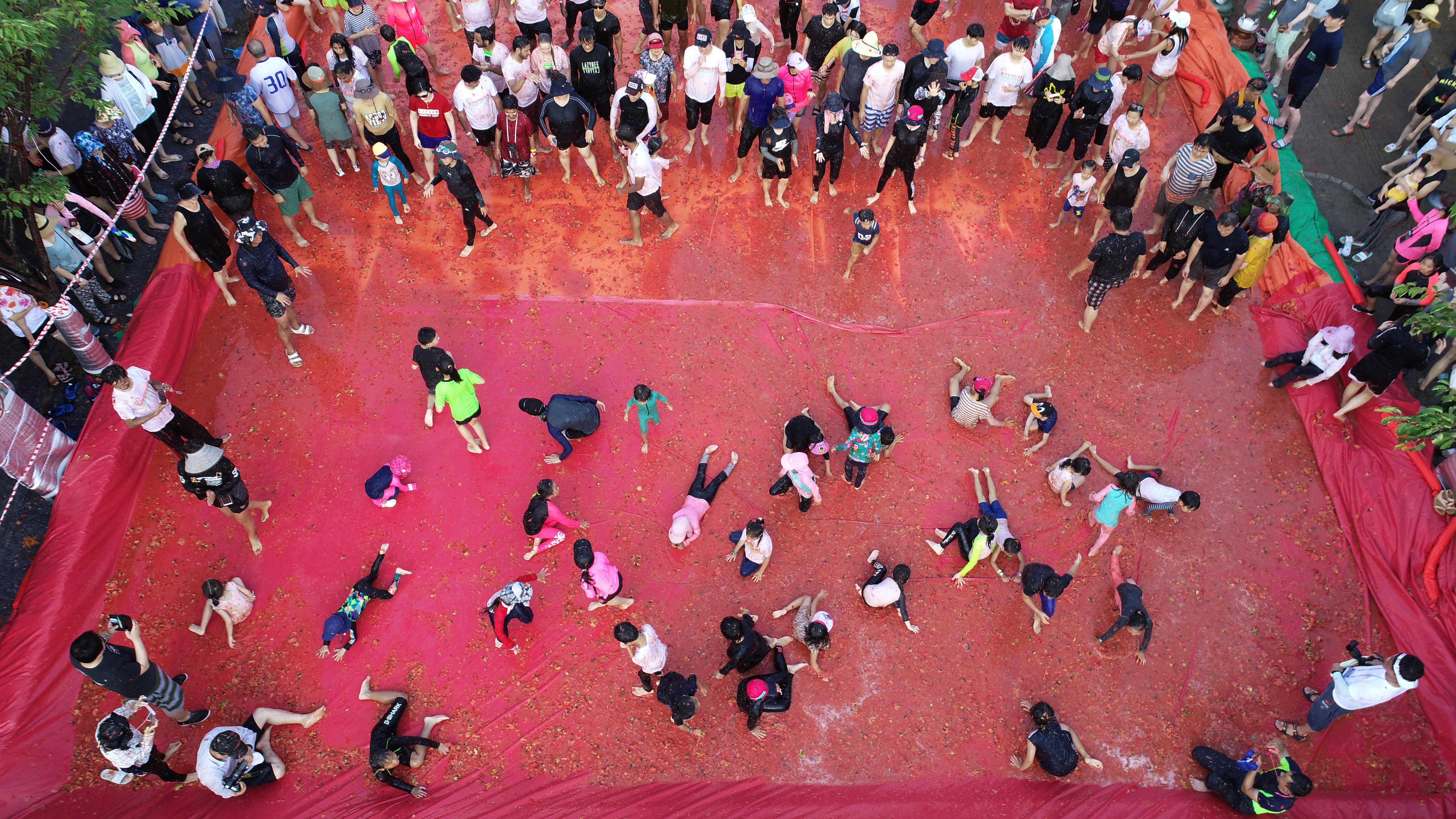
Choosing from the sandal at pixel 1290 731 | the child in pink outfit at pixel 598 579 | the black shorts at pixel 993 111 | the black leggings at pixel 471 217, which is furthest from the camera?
the black shorts at pixel 993 111

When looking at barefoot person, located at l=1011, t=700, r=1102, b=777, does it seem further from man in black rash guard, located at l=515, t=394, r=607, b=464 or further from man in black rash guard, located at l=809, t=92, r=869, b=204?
man in black rash guard, located at l=809, t=92, r=869, b=204

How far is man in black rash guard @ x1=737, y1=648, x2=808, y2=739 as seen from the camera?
7.10m

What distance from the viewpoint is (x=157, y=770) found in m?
7.05

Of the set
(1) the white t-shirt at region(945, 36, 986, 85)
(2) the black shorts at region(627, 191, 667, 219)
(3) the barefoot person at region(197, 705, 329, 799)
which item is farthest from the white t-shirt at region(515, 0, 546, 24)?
(3) the barefoot person at region(197, 705, 329, 799)

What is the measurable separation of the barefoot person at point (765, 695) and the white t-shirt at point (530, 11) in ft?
31.0

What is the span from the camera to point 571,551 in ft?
28.6

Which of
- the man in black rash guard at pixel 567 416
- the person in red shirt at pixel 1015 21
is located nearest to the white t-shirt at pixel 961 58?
the person in red shirt at pixel 1015 21

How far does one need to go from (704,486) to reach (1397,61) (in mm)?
11745

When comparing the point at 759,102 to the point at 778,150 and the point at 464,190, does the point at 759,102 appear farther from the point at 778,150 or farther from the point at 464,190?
the point at 464,190

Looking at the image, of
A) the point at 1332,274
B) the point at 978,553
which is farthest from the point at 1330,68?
the point at 978,553

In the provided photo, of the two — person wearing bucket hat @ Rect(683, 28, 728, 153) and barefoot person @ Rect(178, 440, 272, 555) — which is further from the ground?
person wearing bucket hat @ Rect(683, 28, 728, 153)

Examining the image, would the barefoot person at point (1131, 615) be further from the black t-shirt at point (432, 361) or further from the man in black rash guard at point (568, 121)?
the man in black rash guard at point (568, 121)

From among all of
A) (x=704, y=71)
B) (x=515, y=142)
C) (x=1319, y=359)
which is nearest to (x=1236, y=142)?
(x=1319, y=359)

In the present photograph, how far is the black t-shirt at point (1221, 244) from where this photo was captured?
31.0 ft
